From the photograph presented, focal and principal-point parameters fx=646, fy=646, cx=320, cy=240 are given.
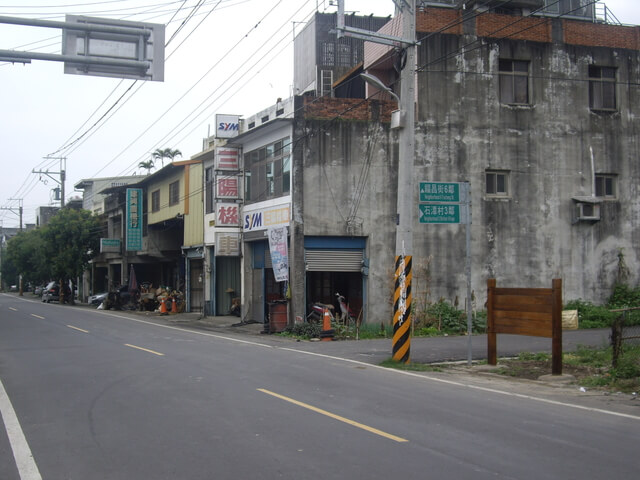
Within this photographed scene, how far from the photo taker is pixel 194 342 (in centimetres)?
1948

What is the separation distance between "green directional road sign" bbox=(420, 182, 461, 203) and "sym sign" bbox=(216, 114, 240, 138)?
17615 mm

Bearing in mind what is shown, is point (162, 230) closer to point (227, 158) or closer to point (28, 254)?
point (227, 158)

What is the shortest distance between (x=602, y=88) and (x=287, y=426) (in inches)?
962

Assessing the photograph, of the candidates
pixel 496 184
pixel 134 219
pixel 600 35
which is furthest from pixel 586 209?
pixel 134 219

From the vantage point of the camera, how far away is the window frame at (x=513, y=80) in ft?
86.1

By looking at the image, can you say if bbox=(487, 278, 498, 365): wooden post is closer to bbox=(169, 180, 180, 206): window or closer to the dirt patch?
the dirt patch

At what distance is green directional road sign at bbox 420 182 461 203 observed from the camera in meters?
14.6

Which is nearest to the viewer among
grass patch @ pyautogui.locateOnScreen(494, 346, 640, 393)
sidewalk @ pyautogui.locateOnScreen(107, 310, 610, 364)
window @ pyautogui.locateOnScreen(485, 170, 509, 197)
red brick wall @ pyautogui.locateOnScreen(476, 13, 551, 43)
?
grass patch @ pyautogui.locateOnScreen(494, 346, 640, 393)

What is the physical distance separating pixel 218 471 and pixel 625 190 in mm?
25364

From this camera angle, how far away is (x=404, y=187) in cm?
1492

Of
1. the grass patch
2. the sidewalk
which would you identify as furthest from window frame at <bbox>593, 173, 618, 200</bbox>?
the grass patch

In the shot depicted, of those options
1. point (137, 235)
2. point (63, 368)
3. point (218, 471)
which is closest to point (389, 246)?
point (63, 368)

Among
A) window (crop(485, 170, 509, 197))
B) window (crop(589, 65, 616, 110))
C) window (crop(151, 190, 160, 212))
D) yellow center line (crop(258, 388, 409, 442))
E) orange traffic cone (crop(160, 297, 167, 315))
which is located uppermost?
window (crop(589, 65, 616, 110))

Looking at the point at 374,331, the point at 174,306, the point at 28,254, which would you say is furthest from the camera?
the point at 28,254
